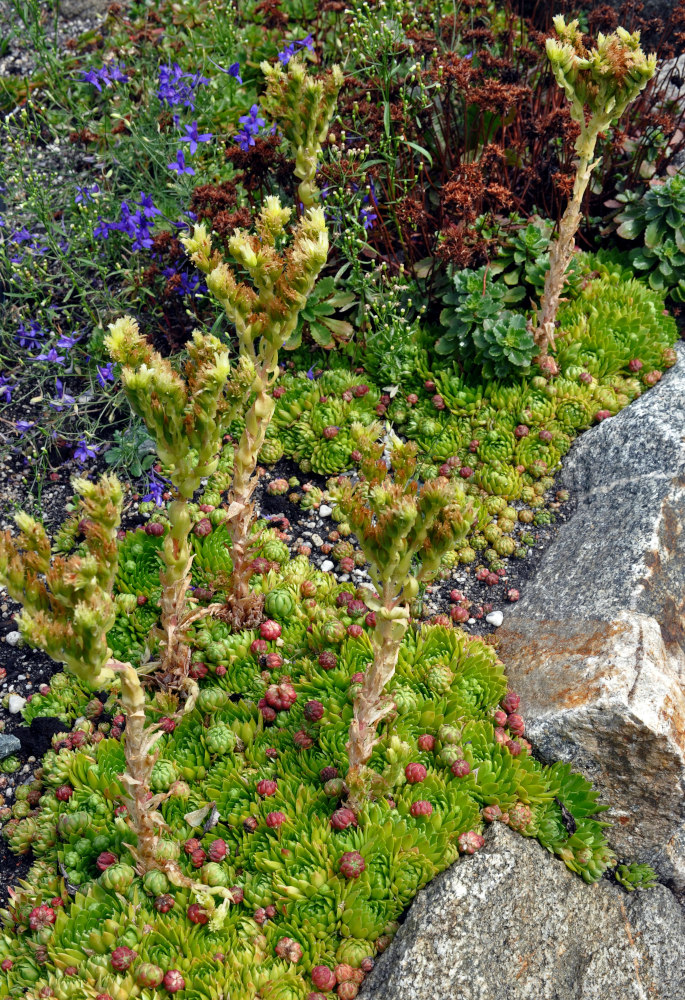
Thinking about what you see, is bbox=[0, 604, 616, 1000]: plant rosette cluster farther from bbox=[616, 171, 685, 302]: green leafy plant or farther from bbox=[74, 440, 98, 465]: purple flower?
bbox=[616, 171, 685, 302]: green leafy plant

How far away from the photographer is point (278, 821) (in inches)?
151

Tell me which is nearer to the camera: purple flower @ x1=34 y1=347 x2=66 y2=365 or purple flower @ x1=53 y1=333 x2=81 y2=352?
purple flower @ x1=34 y1=347 x2=66 y2=365

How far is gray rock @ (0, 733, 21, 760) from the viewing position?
14.6 feet

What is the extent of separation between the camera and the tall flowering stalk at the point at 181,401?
10.4 feet

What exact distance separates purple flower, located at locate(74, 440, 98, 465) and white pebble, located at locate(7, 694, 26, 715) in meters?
1.69

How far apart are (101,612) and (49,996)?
1918mm

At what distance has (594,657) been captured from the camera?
420cm

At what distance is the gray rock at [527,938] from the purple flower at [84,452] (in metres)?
3.56

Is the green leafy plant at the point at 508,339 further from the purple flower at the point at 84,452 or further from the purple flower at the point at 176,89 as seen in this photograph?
the purple flower at the point at 176,89

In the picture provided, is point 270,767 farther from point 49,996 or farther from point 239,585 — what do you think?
point 49,996

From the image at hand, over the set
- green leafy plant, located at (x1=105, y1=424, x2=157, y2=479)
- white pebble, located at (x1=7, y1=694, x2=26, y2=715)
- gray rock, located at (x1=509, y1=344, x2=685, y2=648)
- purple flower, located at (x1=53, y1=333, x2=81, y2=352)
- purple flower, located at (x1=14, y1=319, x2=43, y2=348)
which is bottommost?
white pebble, located at (x1=7, y1=694, x2=26, y2=715)

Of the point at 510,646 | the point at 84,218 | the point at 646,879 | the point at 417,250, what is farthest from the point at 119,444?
the point at 646,879

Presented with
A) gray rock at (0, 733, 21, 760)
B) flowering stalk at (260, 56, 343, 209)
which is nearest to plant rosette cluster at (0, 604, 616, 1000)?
gray rock at (0, 733, 21, 760)

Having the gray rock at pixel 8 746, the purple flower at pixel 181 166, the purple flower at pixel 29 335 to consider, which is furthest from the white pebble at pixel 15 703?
the purple flower at pixel 181 166
